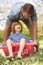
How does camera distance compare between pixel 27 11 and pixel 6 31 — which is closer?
pixel 27 11

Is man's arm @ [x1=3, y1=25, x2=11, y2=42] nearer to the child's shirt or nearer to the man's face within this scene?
the child's shirt

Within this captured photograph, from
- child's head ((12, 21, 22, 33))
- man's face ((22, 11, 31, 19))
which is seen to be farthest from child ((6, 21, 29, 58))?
man's face ((22, 11, 31, 19))

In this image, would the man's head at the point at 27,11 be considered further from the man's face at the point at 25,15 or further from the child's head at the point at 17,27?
the child's head at the point at 17,27

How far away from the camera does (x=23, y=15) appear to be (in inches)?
119

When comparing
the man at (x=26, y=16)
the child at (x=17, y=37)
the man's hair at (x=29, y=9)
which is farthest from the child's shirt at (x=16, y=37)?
the man's hair at (x=29, y=9)

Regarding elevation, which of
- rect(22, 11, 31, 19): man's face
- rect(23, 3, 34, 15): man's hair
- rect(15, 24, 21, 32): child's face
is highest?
rect(23, 3, 34, 15): man's hair

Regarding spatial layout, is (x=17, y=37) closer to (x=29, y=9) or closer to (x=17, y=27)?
(x=17, y=27)

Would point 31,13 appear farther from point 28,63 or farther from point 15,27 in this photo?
point 28,63

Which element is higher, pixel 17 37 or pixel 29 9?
pixel 29 9

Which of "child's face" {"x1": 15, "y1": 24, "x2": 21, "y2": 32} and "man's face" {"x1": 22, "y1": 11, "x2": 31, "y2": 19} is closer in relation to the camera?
"man's face" {"x1": 22, "y1": 11, "x2": 31, "y2": 19}

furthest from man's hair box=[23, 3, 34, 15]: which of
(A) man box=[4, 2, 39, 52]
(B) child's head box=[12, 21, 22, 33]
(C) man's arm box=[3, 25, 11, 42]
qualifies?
(C) man's arm box=[3, 25, 11, 42]

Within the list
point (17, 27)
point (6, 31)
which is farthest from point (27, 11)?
point (6, 31)

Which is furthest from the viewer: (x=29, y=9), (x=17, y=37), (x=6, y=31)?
(x=6, y=31)

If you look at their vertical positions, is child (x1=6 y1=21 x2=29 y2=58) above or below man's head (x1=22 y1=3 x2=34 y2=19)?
below
